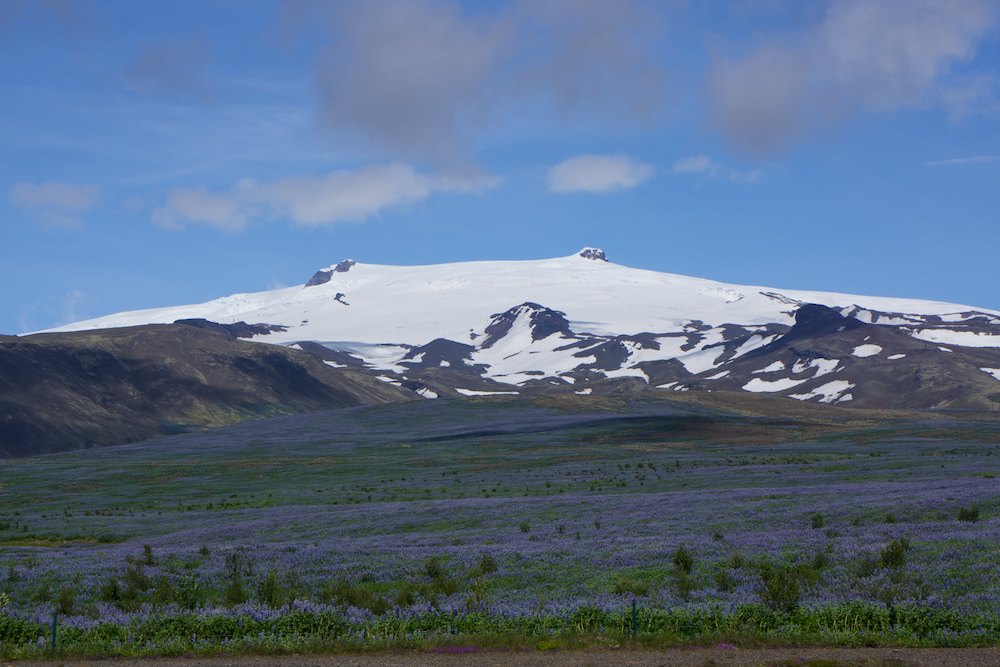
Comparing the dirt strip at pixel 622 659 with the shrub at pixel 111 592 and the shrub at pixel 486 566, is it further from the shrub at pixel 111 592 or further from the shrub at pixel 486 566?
the shrub at pixel 486 566

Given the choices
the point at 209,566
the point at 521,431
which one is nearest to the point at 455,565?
the point at 209,566

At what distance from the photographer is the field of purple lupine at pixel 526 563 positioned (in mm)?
21688

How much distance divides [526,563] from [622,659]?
1014 centimetres

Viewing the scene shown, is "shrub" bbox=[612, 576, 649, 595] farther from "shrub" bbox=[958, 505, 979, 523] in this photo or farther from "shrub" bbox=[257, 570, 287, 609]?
"shrub" bbox=[958, 505, 979, 523]

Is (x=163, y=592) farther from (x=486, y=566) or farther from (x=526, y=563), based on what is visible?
(x=526, y=563)

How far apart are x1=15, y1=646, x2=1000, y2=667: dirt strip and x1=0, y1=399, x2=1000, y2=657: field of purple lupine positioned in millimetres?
664

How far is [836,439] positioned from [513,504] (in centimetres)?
7850

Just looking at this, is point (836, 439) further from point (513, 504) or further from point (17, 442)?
point (17, 442)

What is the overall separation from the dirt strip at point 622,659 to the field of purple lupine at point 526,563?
0.66 m

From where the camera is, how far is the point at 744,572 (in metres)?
26.2

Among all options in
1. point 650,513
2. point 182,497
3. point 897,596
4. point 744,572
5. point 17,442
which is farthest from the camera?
point 17,442

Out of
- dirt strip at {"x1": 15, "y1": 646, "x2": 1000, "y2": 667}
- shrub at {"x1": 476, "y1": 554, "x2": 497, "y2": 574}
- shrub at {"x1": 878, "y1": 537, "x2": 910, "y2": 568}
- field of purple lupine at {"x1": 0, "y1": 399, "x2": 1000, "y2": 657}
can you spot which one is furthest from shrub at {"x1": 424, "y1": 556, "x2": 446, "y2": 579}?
shrub at {"x1": 878, "y1": 537, "x2": 910, "y2": 568}

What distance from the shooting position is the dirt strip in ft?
61.0

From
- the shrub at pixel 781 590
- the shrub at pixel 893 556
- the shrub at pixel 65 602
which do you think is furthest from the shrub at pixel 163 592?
the shrub at pixel 893 556
